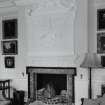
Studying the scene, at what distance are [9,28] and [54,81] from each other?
2.06 metres

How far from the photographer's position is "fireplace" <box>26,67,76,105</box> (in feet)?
17.5

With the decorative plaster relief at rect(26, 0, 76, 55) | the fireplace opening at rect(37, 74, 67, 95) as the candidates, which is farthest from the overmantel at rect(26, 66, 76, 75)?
the decorative plaster relief at rect(26, 0, 76, 55)

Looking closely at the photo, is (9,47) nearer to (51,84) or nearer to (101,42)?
(51,84)

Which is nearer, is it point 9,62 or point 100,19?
point 100,19

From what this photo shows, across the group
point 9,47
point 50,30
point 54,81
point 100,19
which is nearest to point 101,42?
point 100,19

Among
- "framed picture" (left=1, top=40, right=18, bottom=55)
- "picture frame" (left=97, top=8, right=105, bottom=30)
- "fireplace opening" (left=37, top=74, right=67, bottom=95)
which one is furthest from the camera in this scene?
"framed picture" (left=1, top=40, right=18, bottom=55)

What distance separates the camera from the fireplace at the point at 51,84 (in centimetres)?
533

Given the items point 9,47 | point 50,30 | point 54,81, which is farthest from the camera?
point 9,47

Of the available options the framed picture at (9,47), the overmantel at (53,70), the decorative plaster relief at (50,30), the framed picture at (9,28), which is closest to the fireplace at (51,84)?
the overmantel at (53,70)

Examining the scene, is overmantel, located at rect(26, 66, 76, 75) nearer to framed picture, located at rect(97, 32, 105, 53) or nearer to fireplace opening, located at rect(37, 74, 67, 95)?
fireplace opening, located at rect(37, 74, 67, 95)

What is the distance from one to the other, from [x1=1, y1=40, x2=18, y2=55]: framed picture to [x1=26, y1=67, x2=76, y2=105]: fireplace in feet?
2.46

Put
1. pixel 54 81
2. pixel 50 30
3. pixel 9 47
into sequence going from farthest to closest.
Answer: pixel 9 47
pixel 54 81
pixel 50 30

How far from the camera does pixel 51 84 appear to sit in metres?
5.70

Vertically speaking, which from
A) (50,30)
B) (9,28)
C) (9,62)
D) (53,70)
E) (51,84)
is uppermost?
(9,28)
